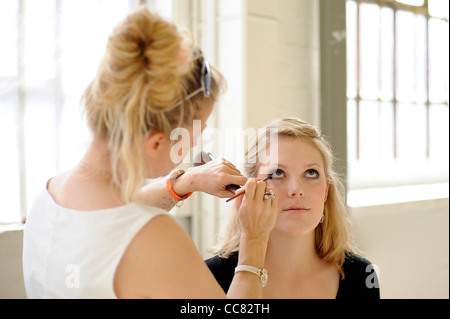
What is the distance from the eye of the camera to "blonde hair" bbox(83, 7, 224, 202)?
3.31ft

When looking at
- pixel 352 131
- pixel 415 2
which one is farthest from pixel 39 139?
pixel 415 2

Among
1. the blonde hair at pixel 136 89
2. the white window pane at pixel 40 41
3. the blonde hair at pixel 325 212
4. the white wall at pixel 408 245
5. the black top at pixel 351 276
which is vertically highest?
the white window pane at pixel 40 41

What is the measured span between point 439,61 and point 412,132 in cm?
72

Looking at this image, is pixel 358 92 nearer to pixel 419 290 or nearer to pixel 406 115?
pixel 406 115

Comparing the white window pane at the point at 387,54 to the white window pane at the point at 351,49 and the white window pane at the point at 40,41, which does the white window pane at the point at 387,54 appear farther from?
the white window pane at the point at 40,41

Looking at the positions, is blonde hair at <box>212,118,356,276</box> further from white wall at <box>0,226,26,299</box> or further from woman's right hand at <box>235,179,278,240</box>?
white wall at <box>0,226,26,299</box>

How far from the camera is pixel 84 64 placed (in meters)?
2.41

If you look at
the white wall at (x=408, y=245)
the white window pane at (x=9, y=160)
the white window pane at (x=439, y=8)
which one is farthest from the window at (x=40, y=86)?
the white window pane at (x=439, y=8)

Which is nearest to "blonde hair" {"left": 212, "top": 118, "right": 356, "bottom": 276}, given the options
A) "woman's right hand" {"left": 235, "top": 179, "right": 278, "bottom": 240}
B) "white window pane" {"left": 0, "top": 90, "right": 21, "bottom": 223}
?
"woman's right hand" {"left": 235, "top": 179, "right": 278, "bottom": 240}

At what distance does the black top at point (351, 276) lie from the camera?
1703mm

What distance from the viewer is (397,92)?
4.31m

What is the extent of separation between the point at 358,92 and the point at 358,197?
80 centimetres

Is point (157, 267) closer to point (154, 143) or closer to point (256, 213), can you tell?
point (154, 143)

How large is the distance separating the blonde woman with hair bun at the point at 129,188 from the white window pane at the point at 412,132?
3538 mm
